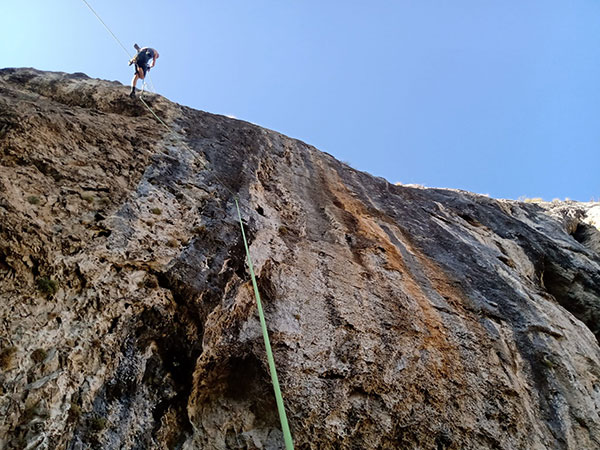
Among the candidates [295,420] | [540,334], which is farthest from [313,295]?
[540,334]

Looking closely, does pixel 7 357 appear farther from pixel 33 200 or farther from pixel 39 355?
pixel 33 200

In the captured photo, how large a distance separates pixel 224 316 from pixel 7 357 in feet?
6.87

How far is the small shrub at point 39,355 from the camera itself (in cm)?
339

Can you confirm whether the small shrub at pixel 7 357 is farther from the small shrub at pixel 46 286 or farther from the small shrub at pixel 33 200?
the small shrub at pixel 33 200

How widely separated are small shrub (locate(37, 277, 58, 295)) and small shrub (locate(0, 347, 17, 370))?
25.5 inches

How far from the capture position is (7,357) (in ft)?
10.7

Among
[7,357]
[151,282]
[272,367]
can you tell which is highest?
[151,282]

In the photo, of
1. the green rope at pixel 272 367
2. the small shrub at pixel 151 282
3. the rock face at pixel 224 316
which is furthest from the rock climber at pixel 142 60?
the small shrub at pixel 151 282

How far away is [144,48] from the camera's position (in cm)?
995

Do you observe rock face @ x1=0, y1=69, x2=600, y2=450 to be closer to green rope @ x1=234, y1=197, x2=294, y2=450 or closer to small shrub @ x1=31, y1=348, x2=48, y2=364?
small shrub @ x1=31, y1=348, x2=48, y2=364

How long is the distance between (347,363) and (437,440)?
130 centimetres

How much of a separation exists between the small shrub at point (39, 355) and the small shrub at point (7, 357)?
0.47ft

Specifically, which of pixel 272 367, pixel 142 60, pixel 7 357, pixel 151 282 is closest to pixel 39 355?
pixel 7 357

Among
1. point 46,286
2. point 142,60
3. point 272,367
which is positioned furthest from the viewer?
point 142,60
